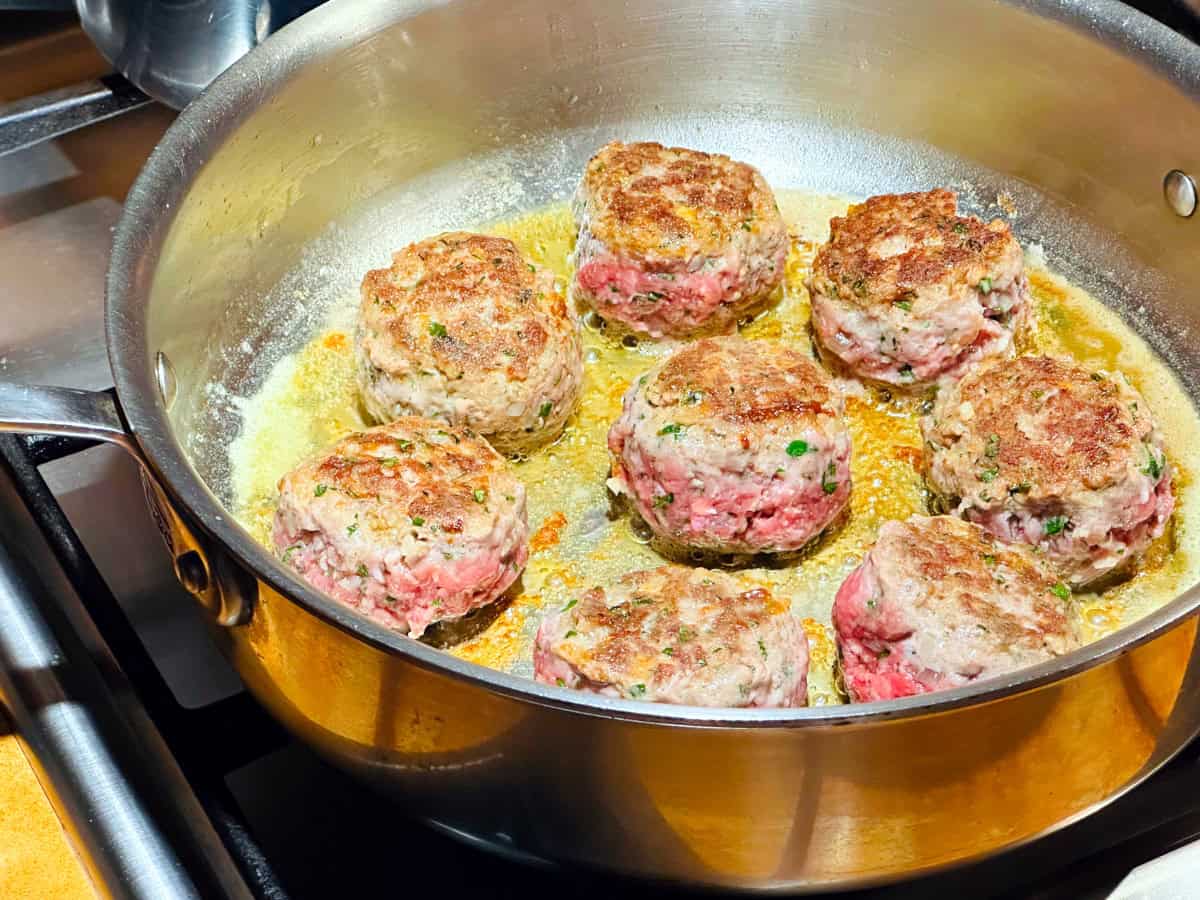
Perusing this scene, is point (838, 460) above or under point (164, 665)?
above

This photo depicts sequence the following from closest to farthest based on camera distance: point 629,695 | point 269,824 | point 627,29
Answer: point 629,695, point 269,824, point 627,29

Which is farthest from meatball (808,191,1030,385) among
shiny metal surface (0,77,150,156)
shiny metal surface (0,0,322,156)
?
shiny metal surface (0,77,150,156)

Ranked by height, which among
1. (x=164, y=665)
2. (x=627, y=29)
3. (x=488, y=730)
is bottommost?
(x=164, y=665)

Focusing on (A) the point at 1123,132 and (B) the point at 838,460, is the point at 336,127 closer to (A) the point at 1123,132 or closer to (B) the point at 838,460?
(B) the point at 838,460

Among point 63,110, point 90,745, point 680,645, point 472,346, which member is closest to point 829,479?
point 680,645

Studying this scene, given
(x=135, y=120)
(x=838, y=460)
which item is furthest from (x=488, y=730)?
(x=135, y=120)

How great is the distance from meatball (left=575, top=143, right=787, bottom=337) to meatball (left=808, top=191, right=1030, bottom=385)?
12 centimetres

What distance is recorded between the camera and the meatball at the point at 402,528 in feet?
5.48

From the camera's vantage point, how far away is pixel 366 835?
5.45ft

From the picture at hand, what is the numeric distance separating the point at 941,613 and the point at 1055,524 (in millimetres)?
317

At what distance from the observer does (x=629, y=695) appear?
1481mm

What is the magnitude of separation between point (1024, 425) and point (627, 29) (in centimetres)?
108

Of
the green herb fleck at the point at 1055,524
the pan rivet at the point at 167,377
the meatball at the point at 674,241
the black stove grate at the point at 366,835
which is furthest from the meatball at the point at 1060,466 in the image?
the pan rivet at the point at 167,377

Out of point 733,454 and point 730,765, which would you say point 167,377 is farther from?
point 730,765
